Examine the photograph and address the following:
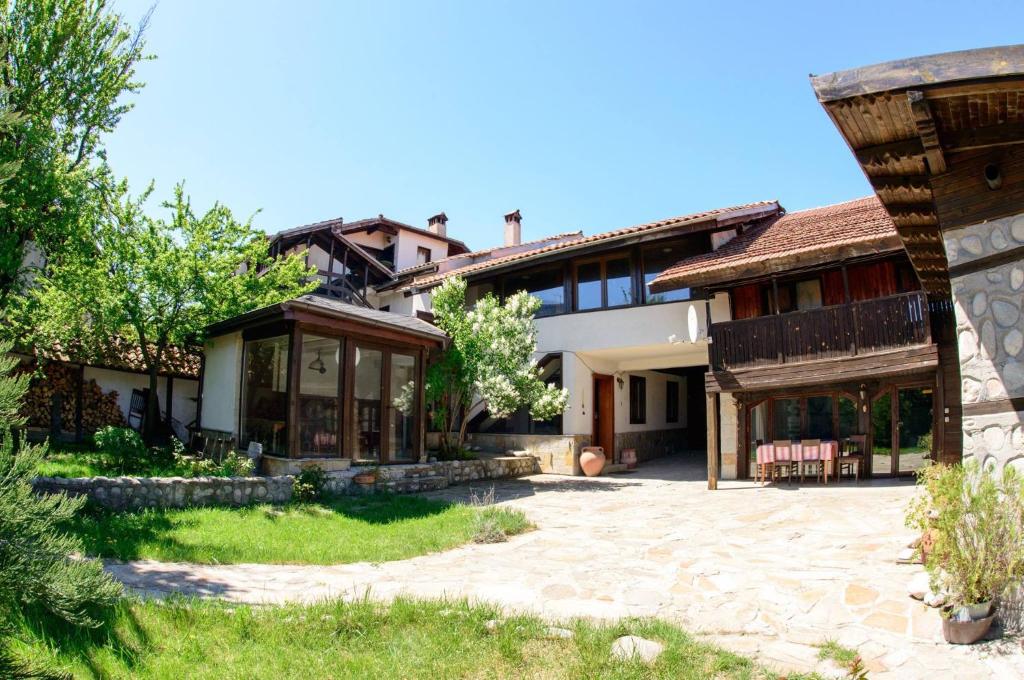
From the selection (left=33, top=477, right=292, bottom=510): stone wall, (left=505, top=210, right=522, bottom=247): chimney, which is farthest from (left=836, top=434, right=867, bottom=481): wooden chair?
(left=505, top=210, right=522, bottom=247): chimney

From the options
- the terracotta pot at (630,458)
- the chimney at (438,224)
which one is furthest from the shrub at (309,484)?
the chimney at (438,224)

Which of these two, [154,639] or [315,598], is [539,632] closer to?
[315,598]

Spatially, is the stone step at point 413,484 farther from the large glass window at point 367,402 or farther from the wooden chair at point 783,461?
the wooden chair at point 783,461

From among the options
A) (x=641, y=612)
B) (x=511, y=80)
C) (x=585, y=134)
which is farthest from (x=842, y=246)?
(x=641, y=612)

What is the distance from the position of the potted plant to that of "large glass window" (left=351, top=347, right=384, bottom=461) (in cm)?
922

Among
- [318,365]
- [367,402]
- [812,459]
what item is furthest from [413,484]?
[812,459]

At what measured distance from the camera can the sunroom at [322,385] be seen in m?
10.8

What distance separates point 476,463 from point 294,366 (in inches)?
180

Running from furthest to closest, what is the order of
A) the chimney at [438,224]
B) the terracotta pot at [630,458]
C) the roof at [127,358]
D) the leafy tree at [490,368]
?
the chimney at [438,224]
the terracotta pot at [630,458]
the roof at [127,358]
the leafy tree at [490,368]

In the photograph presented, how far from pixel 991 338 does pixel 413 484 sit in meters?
9.44

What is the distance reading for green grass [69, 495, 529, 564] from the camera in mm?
6633

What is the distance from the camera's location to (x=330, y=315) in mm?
10703

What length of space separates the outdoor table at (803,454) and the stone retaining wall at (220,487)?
235 inches

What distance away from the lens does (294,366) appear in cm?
1077
